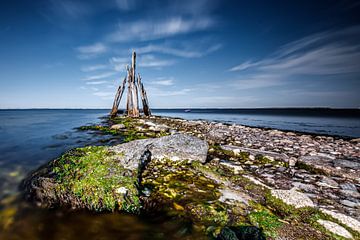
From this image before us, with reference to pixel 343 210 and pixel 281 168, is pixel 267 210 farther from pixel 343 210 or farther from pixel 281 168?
pixel 281 168

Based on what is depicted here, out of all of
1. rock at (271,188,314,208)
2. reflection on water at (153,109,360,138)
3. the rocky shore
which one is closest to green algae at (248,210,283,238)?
the rocky shore

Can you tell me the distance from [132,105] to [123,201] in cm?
1636

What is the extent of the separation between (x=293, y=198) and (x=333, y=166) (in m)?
2.59

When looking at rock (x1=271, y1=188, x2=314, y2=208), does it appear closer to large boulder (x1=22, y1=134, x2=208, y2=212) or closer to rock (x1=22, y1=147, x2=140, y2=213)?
large boulder (x1=22, y1=134, x2=208, y2=212)

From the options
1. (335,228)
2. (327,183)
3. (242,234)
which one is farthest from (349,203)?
(242,234)

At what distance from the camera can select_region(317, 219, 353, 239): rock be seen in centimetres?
216

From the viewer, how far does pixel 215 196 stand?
3.04 m

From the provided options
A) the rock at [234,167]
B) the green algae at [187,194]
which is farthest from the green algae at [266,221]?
the rock at [234,167]

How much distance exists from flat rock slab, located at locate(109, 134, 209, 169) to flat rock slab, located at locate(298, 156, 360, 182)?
2838 mm

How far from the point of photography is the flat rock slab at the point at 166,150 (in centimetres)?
425

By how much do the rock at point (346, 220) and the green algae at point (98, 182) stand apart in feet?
9.27

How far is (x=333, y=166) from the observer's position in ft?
14.8

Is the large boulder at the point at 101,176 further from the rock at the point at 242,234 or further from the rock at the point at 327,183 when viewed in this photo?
the rock at the point at 327,183

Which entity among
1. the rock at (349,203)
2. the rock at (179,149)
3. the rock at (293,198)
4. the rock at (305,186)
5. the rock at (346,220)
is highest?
the rock at (179,149)
